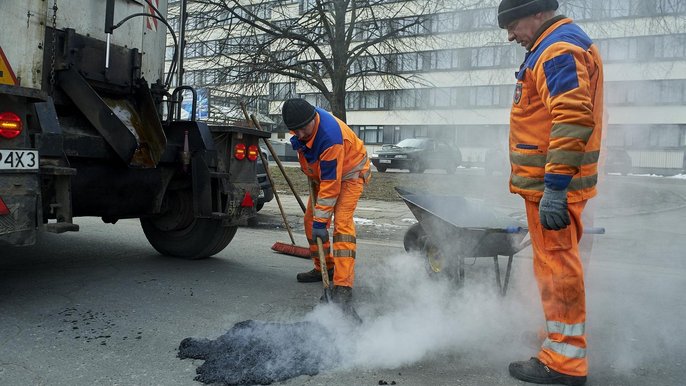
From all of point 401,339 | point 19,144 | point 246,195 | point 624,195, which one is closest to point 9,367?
point 19,144

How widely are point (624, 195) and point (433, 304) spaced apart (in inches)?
237

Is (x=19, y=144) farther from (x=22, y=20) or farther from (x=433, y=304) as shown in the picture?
(x=433, y=304)

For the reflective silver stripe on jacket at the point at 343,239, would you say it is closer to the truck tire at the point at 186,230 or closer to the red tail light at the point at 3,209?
the truck tire at the point at 186,230

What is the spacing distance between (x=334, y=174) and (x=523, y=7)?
4.96 ft

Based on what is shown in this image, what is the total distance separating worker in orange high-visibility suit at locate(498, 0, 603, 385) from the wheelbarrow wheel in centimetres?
163

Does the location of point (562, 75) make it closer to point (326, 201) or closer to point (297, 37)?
point (326, 201)

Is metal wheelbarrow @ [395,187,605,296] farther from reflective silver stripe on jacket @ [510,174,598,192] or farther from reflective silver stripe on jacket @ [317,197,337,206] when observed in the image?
reflective silver stripe on jacket @ [317,197,337,206]

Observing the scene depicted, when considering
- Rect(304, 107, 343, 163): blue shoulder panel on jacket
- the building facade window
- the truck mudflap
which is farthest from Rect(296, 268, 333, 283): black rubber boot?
the building facade window

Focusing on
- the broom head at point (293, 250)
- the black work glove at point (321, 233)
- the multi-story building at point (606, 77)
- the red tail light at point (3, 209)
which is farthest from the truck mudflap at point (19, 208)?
the multi-story building at point (606, 77)

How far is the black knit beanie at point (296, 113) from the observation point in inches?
138

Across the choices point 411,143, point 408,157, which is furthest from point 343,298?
point 408,157

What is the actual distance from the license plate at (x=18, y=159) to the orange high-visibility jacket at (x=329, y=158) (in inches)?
62.4

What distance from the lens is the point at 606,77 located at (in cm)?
367

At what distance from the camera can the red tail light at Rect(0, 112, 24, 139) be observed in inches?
120
